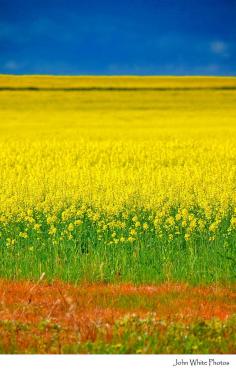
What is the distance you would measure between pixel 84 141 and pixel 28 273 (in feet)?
64.6

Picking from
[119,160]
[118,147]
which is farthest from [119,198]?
[118,147]

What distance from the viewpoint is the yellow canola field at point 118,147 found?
14.4 metres

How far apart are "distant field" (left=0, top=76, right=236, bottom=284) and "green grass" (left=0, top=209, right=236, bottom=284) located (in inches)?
0.8

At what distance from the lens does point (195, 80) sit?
7081 centimetres

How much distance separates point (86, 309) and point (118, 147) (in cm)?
1951

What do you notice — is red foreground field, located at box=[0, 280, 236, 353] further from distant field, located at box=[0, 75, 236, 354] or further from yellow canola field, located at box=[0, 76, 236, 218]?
yellow canola field, located at box=[0, 76, 236, 218]

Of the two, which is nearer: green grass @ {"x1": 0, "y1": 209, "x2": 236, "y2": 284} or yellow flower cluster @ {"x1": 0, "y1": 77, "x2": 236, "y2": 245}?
green grass @ {"x1": 0, "y1": 209, "x2": 236, "y2": 284}

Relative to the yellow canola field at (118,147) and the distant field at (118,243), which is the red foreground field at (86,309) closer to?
the distant field at (118,243)

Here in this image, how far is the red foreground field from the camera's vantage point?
5.99m
